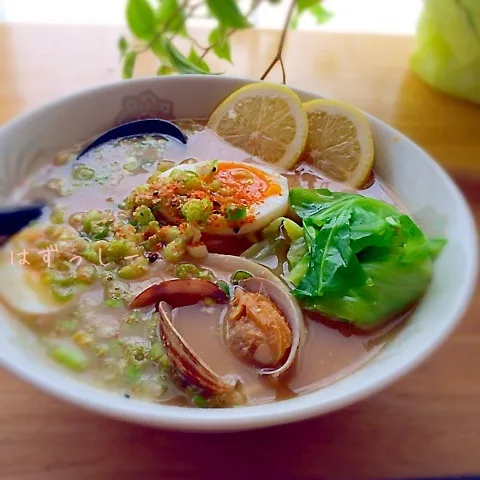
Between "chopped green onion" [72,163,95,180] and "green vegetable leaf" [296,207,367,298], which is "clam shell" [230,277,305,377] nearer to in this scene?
"green vegetable leaf" [296,207,367,298]

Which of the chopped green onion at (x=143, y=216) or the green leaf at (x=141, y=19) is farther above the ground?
the green leaf at (x=141, y=19)

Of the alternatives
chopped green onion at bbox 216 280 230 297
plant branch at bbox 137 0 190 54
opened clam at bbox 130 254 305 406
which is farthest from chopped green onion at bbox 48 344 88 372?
plant branch at bbox 137 0 190 54

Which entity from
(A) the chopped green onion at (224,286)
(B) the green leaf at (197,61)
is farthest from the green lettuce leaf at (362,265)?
(B) the green leaf at (197,61)

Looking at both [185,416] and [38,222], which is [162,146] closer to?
[38,222]

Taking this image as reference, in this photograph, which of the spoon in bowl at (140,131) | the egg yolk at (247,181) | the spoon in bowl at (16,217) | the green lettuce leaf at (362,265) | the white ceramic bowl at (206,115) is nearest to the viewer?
Answer: the white ceramic bowl at (206,115)

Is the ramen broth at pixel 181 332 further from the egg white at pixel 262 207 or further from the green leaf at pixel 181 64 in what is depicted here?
the green leaf at pixel 181 64
